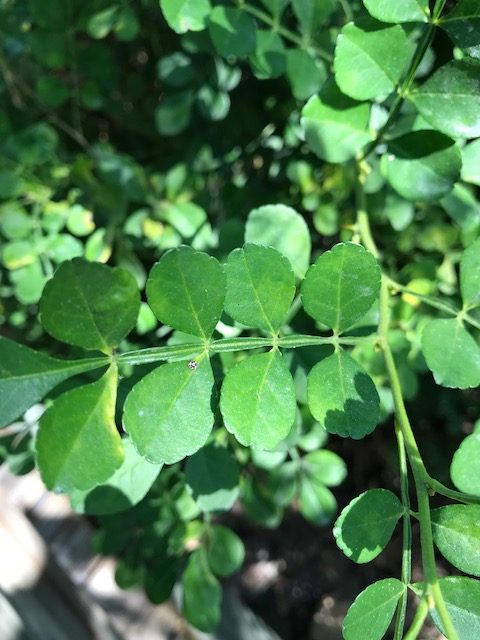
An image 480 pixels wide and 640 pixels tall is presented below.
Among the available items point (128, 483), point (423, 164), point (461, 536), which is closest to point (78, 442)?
point (128, 483)

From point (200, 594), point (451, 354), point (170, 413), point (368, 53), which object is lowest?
point (200, 594)

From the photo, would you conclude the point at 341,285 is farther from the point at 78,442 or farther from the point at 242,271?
the point at 78,442

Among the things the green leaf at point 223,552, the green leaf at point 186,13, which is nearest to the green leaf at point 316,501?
the green leaf at point 223,552

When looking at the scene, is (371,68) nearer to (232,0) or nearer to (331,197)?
(232,0)

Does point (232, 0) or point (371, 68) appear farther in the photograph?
point (232, 0)

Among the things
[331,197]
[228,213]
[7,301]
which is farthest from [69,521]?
[331,197]

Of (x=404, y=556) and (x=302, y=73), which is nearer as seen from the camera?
(x=404, y=556)

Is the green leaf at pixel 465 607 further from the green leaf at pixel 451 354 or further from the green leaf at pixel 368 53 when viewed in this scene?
the green leaf at pixel 368 53

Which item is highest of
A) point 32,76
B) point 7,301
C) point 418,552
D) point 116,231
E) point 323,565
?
point 32,76
